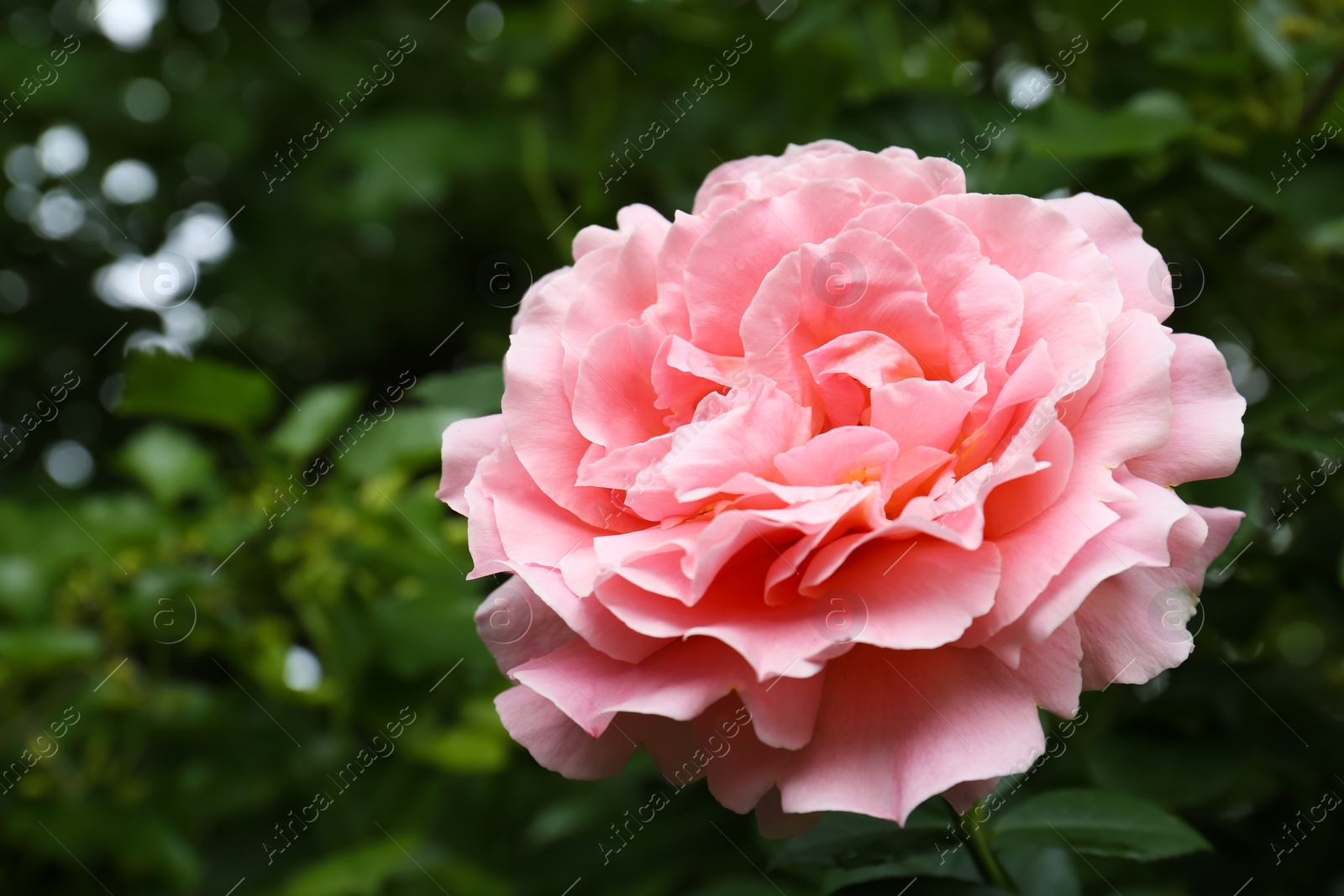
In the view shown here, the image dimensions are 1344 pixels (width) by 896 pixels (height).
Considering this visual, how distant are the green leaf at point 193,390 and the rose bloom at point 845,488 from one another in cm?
56

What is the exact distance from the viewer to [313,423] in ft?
3.97

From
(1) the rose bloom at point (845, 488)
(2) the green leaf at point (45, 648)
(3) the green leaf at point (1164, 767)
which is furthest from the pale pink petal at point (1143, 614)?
(2) the green leaf at point (45, 648)

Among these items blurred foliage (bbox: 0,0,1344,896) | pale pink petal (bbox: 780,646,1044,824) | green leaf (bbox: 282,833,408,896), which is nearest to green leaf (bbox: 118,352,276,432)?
blurred foliage (bbox: 0,0,1344,896)

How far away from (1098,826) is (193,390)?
913 millimetres

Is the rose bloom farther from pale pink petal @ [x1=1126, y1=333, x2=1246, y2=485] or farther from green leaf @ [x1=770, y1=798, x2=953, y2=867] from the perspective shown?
green leaf @ [x1=770, y1=798, x2=953, y2=867]

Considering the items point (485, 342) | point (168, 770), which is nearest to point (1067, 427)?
point (168, 770)

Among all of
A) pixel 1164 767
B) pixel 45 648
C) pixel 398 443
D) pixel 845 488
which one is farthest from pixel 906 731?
pixel 45 648

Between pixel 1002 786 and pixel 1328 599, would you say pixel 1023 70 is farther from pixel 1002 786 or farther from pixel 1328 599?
pixel 1002 786

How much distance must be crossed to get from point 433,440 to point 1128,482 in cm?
72

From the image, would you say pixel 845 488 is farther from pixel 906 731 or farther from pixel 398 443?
pixel 398 443

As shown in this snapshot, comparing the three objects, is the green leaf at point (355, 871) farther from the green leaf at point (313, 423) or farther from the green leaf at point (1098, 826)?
the green leaf at point (1098, 826)

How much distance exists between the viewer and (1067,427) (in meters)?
0.52

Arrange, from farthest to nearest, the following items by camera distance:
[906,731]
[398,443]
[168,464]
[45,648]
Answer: [168,464] → [45,648] → [398,443] → [906,731]

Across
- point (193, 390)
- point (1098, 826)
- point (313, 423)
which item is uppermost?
point (193, 390)
